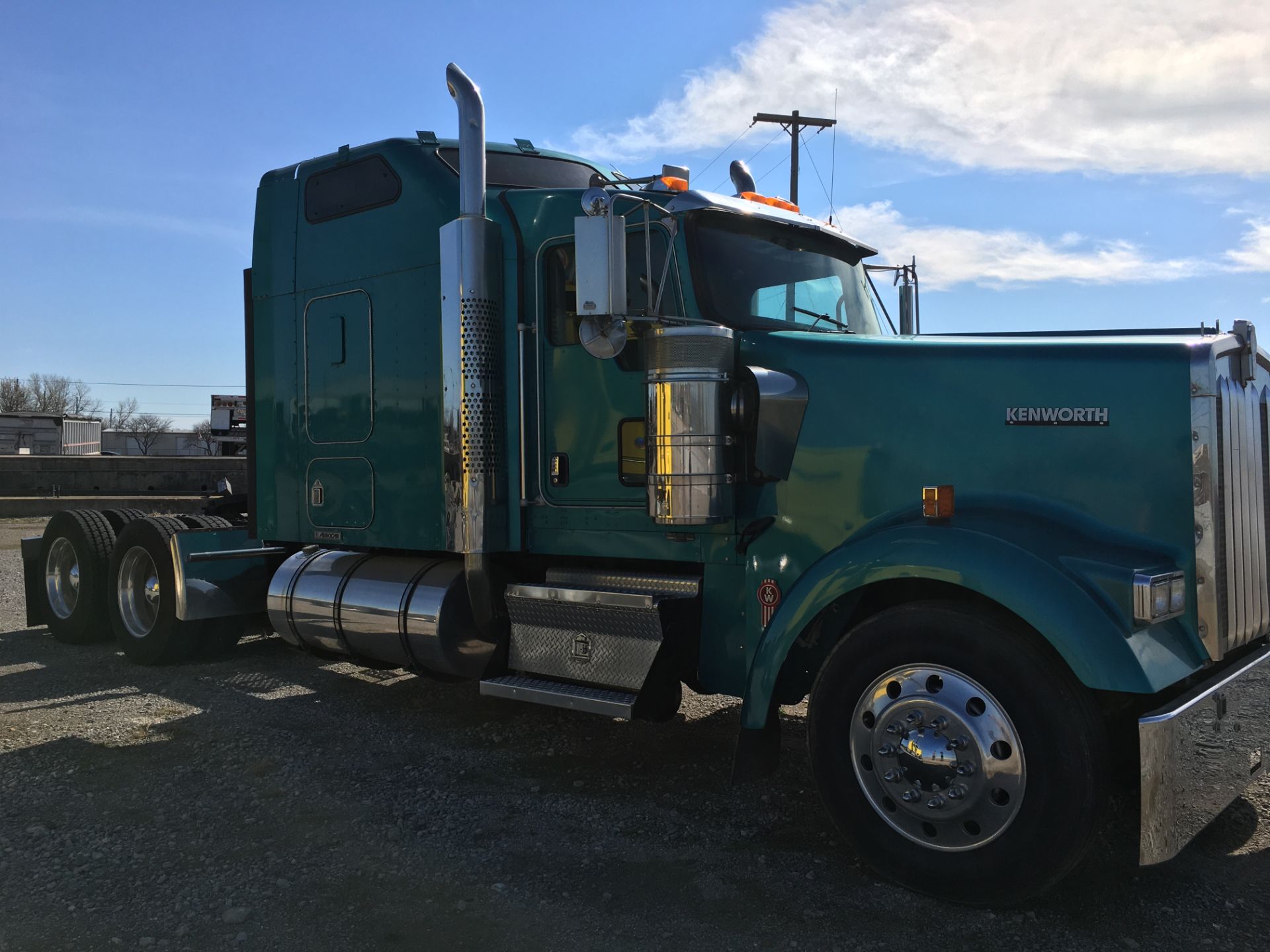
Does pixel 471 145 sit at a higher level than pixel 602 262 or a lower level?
higher

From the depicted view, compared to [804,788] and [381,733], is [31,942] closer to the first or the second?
[381,733]

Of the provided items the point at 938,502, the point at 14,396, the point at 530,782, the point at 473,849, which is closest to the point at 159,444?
the point at 14,396

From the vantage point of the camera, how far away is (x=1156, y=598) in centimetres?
319

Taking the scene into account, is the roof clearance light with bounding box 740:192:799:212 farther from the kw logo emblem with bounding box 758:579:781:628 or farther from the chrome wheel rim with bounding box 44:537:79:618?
the chrome wheel rim with bounding box 44:537:79:618

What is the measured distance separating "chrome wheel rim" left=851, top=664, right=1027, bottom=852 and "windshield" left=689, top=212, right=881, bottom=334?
1.75 m

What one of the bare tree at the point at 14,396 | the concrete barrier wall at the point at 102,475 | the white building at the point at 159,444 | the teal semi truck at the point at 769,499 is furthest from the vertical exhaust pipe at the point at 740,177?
the bare tree at the point at 14,396

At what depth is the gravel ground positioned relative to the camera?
329 centimetres

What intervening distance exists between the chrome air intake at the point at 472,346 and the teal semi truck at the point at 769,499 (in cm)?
2

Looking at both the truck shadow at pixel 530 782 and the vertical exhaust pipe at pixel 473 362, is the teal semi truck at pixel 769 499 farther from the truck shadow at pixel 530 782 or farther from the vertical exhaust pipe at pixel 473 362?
the truck shadow at pixel 530 782

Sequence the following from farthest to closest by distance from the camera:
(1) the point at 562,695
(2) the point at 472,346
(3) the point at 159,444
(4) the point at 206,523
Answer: (3) the point at 159,444, (4) the point at 206,523, (2) the point at 472,346, (1) the point at 562,695

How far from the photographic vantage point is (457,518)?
5090mm

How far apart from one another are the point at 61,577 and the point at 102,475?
1589 cm

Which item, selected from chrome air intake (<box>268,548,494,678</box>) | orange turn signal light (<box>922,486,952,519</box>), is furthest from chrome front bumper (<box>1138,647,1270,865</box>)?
chrome air intake (<box>268,548,494,678</box>)

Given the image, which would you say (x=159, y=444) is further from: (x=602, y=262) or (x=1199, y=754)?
(x=1199, y=754)
